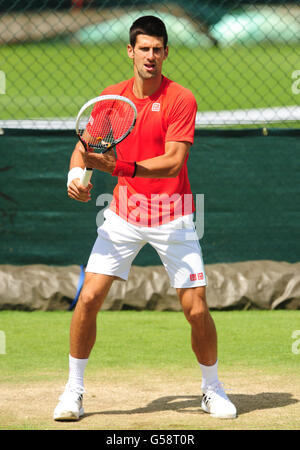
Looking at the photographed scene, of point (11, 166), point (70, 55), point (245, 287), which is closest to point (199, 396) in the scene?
point (245, 287)

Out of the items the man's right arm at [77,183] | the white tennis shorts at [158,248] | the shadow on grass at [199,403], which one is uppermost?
the man's right arm at [77,183]

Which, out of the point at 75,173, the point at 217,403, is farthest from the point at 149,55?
the point at 217,403

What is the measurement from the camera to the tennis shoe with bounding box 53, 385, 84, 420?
432 centimetres

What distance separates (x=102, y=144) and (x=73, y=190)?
→ 300 mm

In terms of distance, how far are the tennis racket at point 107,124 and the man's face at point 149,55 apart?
216 mm

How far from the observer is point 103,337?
21.0ft

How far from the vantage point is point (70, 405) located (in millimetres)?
4352

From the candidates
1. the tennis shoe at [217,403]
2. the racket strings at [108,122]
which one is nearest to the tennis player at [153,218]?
the tennis shoe at [217,403]

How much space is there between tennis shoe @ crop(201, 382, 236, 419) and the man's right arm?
1265 millimetres

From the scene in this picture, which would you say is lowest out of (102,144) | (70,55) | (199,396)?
(199,396)

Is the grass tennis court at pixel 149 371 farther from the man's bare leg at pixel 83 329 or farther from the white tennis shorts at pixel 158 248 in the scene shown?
the white tennis shorts at pixel 158 248

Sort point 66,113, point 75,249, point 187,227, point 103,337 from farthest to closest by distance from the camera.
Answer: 1. point 66,113
2. point 75,249
3. point 103,337
4. point 187,227

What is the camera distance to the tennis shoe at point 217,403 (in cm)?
440

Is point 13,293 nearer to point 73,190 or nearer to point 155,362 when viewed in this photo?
point 155,362
